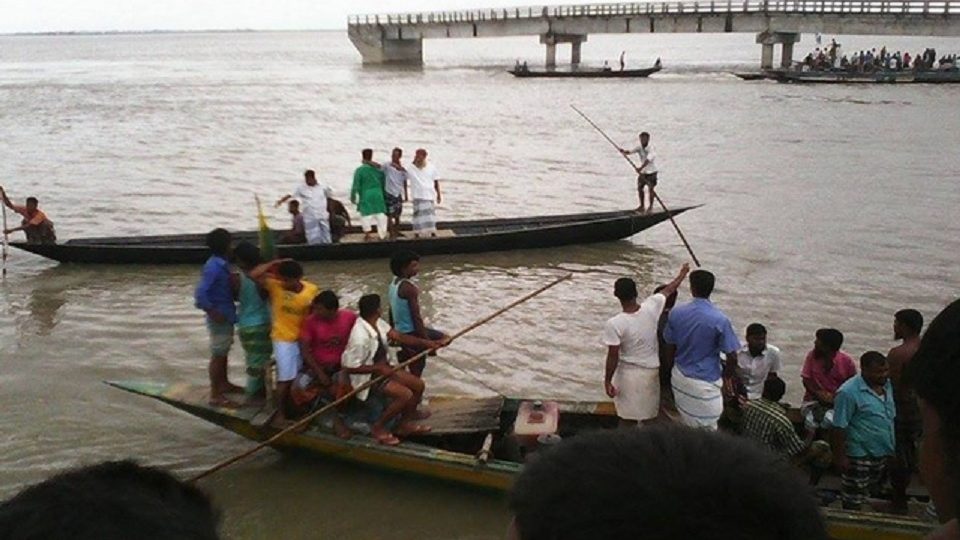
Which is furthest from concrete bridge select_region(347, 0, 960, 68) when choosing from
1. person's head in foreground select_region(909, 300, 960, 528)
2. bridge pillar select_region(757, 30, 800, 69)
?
person's head in foreground select_region(909, 300, 960, 528)

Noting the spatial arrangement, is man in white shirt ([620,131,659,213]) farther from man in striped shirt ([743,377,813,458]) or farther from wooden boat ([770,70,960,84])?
wooden boat ([770,70,960,84])

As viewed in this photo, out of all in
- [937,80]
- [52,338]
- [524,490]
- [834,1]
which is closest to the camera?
[524,490]

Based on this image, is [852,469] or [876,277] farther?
[876,277]

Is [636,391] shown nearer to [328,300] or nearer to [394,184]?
[328,300]

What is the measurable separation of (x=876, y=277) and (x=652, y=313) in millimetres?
8484

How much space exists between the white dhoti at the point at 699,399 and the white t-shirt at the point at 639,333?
238 millimetres

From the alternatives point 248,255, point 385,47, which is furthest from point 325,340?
point 385,47

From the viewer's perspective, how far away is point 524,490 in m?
1.33

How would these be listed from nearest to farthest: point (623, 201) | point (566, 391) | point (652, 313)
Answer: point (652, 313) → point (566, 391) → point (623, 201)

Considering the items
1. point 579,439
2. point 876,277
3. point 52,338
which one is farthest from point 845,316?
point 579,439

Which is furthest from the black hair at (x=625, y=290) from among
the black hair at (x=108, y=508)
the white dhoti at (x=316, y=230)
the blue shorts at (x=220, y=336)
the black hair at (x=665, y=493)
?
the white dhoti at (x=316, y=230)

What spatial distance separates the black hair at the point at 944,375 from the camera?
168 cm

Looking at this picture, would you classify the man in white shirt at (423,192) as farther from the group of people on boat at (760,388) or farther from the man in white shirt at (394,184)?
the group of people on boat at (760,388)

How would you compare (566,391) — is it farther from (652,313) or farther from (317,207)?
(317,207)
